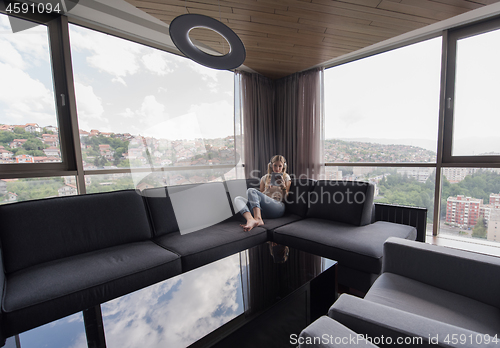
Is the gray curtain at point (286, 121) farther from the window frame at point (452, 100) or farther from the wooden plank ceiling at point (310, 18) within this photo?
the window frame at point (452, 100)

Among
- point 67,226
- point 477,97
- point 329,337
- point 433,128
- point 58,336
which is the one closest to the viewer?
point 329,337

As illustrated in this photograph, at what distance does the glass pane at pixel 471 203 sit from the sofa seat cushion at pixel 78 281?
10.4ft

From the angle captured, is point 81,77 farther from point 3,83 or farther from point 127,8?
point 127,8

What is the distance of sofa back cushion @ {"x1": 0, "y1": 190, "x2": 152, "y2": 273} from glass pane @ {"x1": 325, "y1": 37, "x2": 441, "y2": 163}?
306 centimetres

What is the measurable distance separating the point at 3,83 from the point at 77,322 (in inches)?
95.8

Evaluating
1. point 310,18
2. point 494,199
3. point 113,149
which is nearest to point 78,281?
point 113,149

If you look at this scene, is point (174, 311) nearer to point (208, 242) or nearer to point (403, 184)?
point (208, 242)

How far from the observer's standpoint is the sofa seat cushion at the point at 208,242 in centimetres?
167

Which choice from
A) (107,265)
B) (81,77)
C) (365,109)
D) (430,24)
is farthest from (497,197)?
(81,77)

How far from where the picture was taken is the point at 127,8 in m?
2.26

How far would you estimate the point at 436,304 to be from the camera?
0.98 metres

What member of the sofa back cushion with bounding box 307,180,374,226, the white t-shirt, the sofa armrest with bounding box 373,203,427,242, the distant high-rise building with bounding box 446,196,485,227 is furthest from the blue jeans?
the distant high-rise building with bounding box 446,196,485,227

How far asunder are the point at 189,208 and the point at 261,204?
77 centimetres

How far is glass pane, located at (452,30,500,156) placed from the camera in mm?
2471
